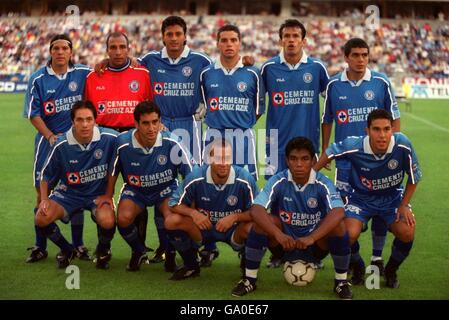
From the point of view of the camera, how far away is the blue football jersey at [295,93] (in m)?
6.28

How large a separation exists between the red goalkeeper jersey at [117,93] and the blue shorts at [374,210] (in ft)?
6.81

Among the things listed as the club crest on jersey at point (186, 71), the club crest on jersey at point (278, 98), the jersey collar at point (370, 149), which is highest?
the club crest on jersey at point (186, 71)

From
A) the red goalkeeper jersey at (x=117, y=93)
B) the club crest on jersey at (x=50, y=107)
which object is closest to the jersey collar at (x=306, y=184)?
the red goalkeeper jersey at (x=117, y=93)

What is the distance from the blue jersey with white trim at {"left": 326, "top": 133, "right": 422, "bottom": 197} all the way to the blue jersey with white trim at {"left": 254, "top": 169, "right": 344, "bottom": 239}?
13.6 inches

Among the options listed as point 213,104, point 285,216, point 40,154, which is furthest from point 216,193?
point 40,154

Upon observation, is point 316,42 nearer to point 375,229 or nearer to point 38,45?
point 38,45

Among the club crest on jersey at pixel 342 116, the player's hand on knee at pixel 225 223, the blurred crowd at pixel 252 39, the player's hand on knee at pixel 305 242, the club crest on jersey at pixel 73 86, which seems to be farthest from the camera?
the blurred crowd at pixel 252 39

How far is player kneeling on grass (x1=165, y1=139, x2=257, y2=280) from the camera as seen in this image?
5.32 meters

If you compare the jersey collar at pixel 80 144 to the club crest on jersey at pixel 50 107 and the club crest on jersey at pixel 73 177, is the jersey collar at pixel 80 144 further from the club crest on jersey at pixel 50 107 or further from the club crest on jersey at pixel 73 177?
the club crest on jersey at pixel 50 107

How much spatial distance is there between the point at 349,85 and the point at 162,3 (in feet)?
131

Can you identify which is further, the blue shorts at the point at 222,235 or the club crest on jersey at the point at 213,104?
the club crest on jersey at the point at 213,104

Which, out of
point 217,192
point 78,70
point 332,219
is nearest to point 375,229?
point 332,219

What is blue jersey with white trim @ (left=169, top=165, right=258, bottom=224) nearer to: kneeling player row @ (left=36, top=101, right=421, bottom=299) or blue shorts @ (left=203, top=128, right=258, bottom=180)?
kneeling player row @ (left=36, top=101, right=421, bottom=299)

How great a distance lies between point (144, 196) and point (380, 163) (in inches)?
73.8
